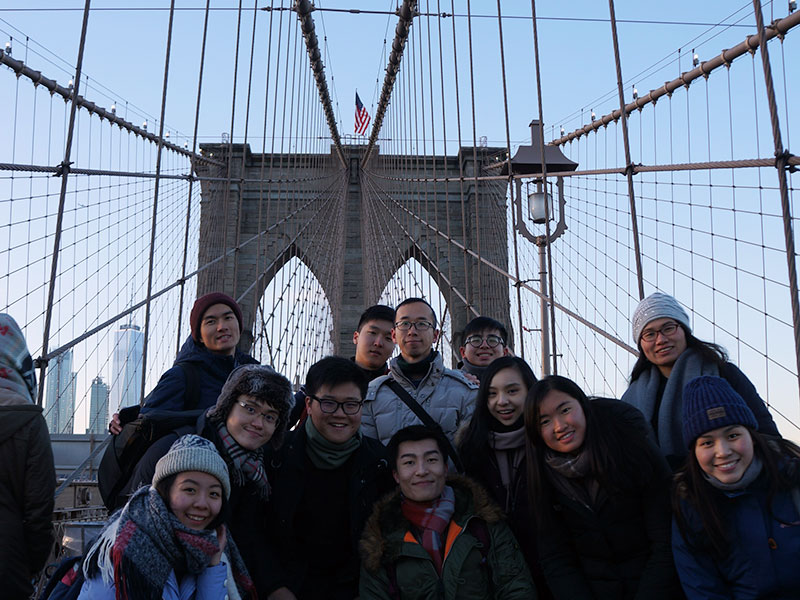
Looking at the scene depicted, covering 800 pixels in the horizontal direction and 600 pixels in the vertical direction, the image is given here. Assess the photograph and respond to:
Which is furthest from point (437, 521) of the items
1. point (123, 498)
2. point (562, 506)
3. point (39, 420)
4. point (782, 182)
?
point (782, 182)

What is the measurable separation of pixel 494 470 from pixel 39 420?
103cm

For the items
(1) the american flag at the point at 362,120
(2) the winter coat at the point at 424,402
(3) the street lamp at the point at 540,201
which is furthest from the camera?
(1) the american flag at the point at 362,120

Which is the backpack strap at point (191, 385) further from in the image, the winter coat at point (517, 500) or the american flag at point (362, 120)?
the american flag at point (362, 120)

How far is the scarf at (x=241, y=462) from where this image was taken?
1536mm

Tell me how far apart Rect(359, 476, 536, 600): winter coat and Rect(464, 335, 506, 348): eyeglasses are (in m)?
0.76

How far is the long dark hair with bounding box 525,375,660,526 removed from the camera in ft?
4.79

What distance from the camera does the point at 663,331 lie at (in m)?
1.68

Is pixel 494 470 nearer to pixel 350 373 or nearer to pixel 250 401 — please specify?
pixel 350 373

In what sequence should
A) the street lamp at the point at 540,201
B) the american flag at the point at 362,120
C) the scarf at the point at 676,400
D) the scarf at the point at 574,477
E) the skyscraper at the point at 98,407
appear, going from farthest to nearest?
the american flag at the point at 362,120
the skyscraper at the point at 98,407
the street lamp at the point at 540,201
the scarf at the point at 676,400
the scarf at the point at 574,477

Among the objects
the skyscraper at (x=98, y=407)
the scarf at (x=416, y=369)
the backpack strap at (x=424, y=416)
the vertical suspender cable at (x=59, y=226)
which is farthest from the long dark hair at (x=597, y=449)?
the skyscraper at (x=98, y=407)

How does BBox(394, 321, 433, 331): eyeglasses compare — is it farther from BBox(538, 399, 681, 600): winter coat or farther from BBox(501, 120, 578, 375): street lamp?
BBox(501, 120, 578, 375): street lamp

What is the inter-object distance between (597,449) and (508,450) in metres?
0.26

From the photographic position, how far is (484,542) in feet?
5.09

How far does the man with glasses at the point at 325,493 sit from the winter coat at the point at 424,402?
0.72ft
